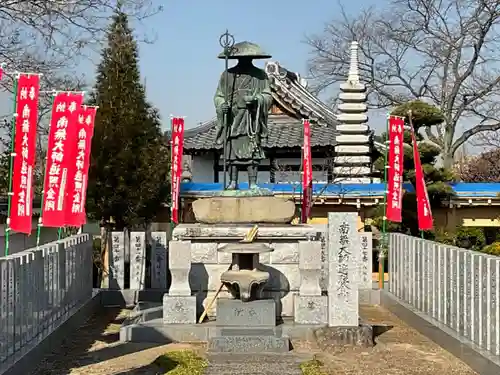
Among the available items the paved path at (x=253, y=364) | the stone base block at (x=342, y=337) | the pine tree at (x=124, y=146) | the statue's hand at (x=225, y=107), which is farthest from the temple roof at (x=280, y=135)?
the paved path at (x=253, y=364)

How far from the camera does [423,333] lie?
9539mm

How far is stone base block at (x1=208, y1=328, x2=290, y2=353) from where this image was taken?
802 centimetres

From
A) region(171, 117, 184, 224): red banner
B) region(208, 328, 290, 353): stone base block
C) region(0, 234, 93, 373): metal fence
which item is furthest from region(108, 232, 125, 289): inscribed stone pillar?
region(208, 328, 290, 353): stone base block

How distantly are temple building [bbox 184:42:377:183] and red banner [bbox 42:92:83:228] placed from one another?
1185 cm

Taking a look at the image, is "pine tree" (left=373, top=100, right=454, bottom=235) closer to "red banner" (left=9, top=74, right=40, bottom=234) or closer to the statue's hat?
the statue's hat

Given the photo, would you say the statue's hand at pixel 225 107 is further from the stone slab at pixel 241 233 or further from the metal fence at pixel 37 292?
the metal fence at pixel 37 292

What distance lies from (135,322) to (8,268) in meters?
2.98

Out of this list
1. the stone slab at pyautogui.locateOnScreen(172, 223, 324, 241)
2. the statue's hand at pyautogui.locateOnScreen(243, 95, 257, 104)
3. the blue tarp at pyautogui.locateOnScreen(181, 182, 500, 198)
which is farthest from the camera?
the blue tarp at pyautogui.locateOnScreen(181, 182, 500, 198)

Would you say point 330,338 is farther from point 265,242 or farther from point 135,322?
point 135,322

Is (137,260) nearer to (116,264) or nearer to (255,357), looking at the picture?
(116,264)

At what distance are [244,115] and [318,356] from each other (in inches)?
170

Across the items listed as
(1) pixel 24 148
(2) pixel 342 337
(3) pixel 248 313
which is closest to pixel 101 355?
(3) pixel 248 313

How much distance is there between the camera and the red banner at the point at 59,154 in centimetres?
944

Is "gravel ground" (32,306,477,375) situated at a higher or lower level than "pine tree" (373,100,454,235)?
lower
